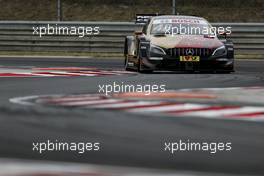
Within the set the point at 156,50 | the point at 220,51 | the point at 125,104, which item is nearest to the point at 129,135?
the point at 125,104

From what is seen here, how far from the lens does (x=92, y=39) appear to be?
21.6 m

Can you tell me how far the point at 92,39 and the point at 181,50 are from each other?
810 centimetres

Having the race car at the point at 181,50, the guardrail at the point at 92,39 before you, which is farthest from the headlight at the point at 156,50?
the guardrail at the point at 92,39

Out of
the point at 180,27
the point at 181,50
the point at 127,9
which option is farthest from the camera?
the point at 127,9

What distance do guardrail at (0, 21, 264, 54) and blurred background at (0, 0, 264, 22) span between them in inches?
359

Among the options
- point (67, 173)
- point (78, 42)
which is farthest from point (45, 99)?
point (78, 42)

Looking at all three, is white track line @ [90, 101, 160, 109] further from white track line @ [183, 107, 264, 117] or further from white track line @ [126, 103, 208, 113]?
white track line @ [183, 107, 264, 117]

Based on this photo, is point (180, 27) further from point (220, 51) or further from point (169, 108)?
point (169, 108)

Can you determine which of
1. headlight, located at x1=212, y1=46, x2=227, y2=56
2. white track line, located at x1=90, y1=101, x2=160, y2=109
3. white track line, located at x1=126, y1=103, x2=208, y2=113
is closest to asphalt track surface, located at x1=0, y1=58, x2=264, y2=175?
white track line, located at x1=126, y1=103, x2=208, y2=113

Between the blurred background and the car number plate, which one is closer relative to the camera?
the car number plate

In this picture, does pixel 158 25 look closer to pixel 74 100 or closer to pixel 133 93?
pixel 133 93

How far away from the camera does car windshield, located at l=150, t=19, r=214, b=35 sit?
48.3 feet

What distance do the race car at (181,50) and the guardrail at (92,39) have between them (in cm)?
633

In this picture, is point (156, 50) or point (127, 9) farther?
point (127, 9)
